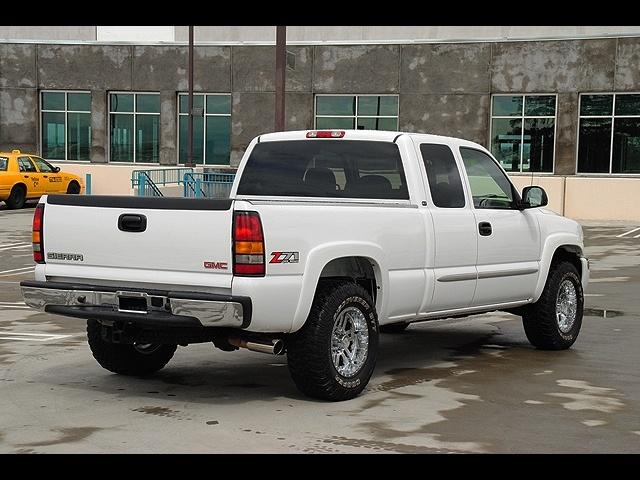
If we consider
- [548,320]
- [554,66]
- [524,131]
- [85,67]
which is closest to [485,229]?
[548,320]

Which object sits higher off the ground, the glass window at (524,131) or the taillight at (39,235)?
the glass window at (524,131)

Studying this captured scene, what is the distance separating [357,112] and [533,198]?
26452mm

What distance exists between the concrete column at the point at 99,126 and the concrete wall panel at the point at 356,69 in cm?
783

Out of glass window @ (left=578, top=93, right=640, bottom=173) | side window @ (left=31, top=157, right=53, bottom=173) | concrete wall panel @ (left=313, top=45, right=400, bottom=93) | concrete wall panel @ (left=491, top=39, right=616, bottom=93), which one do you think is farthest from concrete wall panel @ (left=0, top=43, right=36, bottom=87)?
glass window @ (left=578, top=93, right=640, bottom=173)

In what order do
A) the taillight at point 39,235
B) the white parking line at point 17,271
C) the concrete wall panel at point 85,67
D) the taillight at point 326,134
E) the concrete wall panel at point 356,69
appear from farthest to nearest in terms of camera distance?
the concrete wall panel at point 85,67
the concrete wall panel at point 356,69
the white parking line at point 17,271
the taillight at point 326,134
the taillight at point 39,235

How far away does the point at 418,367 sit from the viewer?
31.6 feet

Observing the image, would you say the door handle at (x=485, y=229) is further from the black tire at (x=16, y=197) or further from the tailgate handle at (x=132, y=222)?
the black tire at (x=16, y=197)

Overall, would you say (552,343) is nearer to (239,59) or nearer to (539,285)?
(539,285)

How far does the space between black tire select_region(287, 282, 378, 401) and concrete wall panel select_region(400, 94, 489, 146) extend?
26310 millimetres

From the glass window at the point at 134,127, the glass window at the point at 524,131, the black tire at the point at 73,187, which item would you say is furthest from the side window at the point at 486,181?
the glass window at the point at 134,127

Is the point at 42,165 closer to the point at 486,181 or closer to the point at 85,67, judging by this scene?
the point at 85,67

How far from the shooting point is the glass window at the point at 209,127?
38.1 meters

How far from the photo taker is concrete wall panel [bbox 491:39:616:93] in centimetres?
3237
